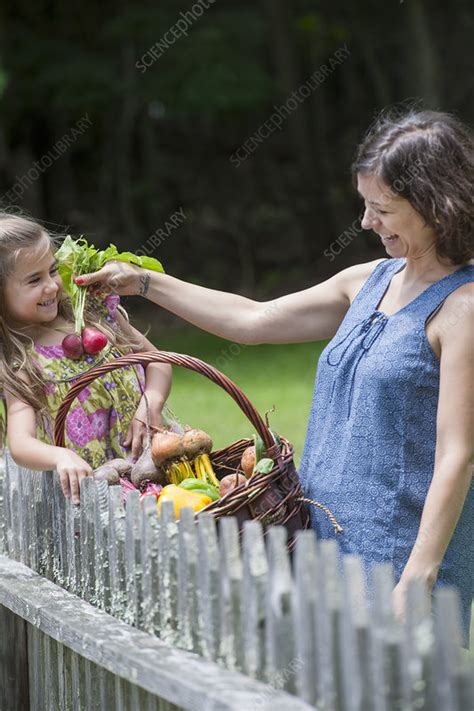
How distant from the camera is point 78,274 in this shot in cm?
360

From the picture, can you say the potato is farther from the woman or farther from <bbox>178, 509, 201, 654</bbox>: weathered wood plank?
<bbox>178, 509, 201, 654</bbox>: weathered wood plank

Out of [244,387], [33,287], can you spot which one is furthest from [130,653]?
[244,387]

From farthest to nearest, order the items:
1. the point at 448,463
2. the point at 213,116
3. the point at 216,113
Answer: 1. the point at 213,116
2. the point at 216,113
3. the point at 448,463

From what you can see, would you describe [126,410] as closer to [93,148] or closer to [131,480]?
[131,480]

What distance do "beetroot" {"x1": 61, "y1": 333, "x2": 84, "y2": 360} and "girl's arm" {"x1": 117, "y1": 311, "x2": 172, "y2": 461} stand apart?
0.77ft

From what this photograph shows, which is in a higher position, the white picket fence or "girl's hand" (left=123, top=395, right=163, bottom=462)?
"girl's hand" (left=123, top=395, right=163, bottom=462)

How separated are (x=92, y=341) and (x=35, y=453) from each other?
0.46 m

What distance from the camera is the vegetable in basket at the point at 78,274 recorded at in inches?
138

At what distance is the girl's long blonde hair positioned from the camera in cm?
340

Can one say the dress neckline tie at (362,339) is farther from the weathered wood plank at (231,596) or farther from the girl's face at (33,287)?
the girl's face at (33,287)

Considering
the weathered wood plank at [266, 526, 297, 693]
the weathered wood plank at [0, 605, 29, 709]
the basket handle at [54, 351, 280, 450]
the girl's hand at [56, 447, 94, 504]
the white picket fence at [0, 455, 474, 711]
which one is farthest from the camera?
the weathered wood plank at [0, 605, 29, 709]

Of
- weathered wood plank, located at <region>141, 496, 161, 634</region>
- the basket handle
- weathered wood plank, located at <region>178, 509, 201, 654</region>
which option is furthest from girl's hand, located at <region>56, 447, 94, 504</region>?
weathered wood plank, located at <region>178, 509, 201, 654</region>

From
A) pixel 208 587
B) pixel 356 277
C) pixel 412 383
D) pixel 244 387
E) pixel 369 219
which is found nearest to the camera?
pixel 208 587

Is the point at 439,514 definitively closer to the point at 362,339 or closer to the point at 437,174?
the point at 362,339
